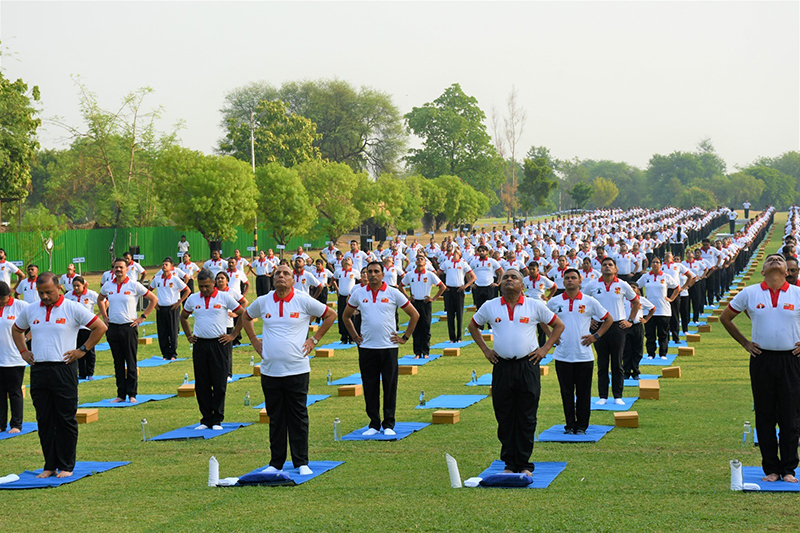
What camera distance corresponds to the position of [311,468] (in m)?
10.4

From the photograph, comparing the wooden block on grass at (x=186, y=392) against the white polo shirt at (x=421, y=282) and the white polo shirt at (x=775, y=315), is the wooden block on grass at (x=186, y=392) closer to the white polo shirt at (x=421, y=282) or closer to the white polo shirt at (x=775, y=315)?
the white polo shirt at (x=421, y=282)

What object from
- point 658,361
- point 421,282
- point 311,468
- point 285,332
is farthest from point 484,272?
point 285,332

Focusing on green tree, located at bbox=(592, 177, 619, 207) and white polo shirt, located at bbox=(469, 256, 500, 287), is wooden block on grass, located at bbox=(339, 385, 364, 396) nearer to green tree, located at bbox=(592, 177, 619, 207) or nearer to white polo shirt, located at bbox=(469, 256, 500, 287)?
white polo shirt, located at bbox=(469, 256, 500, 287)

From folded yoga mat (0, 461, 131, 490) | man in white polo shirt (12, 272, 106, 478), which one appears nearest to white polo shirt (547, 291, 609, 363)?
folded yoga mat (0, 461, 131, 490)

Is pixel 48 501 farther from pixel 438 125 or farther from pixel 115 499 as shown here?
pixel 438 125

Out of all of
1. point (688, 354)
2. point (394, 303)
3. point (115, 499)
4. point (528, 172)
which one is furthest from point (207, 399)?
point (528, 172)

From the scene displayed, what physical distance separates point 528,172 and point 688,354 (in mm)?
78540

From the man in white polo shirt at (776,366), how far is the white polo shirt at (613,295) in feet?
17.1

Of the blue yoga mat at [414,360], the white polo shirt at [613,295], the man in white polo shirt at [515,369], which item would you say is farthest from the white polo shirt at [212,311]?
the blue yoga mat at [414,360]

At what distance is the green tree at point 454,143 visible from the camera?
3949 inches

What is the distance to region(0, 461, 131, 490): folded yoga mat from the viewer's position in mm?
9995

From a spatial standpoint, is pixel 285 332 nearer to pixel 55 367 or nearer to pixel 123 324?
pixel 55 367

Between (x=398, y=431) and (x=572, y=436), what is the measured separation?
7.14 ft

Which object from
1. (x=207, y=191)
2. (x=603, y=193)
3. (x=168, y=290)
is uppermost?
(x=603, y=193)
